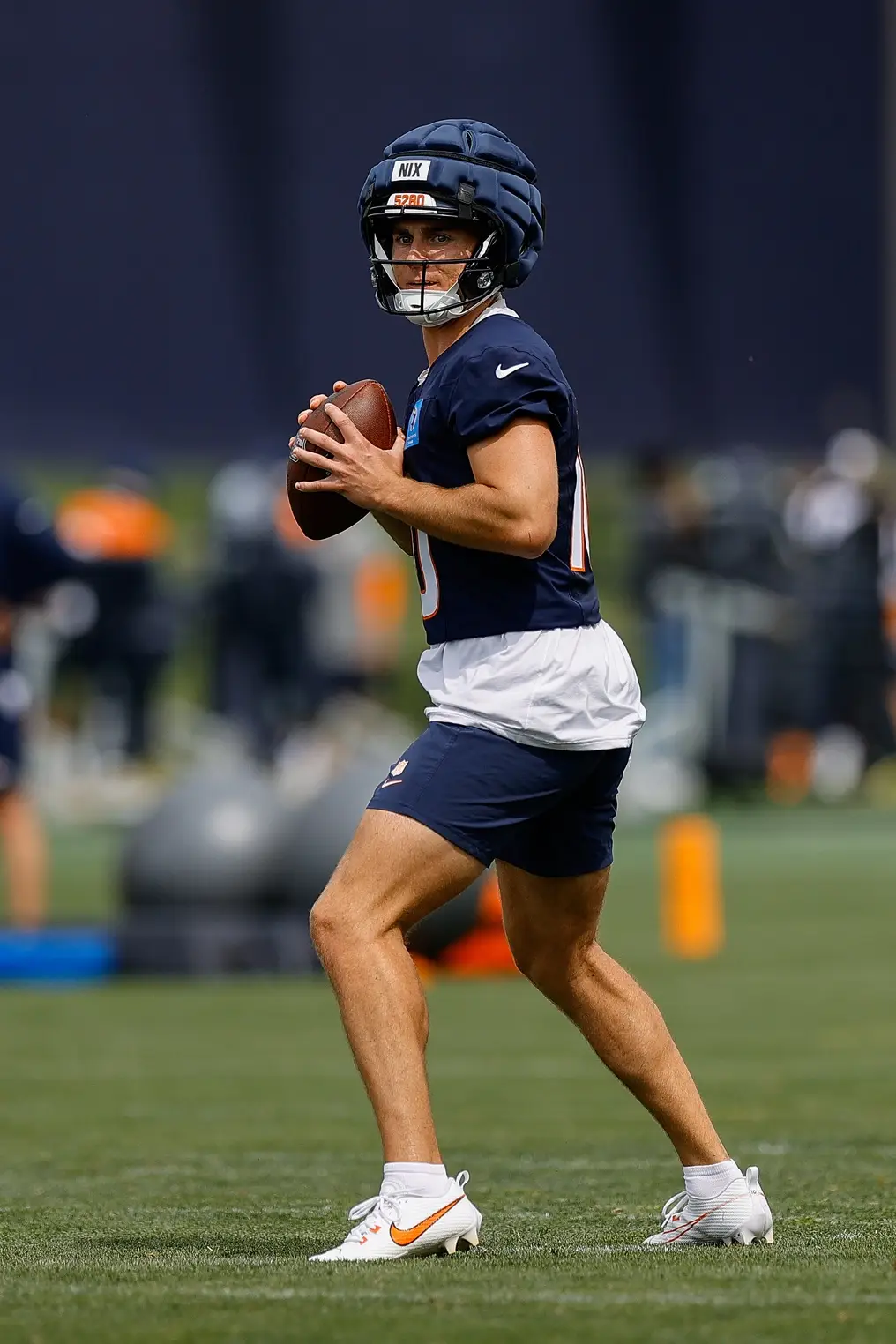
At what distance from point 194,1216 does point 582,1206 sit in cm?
93

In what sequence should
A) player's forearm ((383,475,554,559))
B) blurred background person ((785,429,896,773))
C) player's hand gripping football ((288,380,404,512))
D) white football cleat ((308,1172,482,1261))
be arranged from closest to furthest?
white football cleat ((308,1172,482,1261))
player's forearm ((383,475,554,559))
player's hand gripping football ((288,380,404,512))
blurred background person ((785,429,896,773))

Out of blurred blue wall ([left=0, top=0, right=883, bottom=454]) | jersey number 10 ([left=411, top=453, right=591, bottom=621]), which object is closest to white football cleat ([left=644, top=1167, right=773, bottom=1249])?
jersey number 10 ([left=411, top=453, right=591, bottom=621])

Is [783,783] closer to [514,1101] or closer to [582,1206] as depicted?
[514,1101]

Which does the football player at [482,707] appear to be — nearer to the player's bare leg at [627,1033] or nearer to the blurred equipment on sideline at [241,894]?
the player's bare leg at [627,1033]

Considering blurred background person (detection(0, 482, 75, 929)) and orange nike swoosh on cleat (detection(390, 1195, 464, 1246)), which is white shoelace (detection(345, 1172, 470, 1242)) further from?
blurred background person (detection(0, 482, 75, 929))

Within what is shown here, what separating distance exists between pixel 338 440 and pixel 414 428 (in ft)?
0.55

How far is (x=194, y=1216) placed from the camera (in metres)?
6.14

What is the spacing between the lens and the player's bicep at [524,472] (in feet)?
17.4

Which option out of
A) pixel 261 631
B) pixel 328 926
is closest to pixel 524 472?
pixel 328 926

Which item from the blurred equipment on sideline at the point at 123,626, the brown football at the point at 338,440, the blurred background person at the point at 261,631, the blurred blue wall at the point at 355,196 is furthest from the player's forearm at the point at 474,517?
the blurred equipment on sideline at the point at 123,626

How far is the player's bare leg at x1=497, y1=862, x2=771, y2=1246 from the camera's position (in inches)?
219

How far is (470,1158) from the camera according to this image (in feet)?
23.8

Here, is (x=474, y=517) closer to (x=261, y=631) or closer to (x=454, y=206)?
(x=454, y=206)

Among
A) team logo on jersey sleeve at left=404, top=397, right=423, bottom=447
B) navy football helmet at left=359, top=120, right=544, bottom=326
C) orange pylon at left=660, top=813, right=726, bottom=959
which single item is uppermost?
navy football helmet at left=359, top=120, right=544, bottom=326
